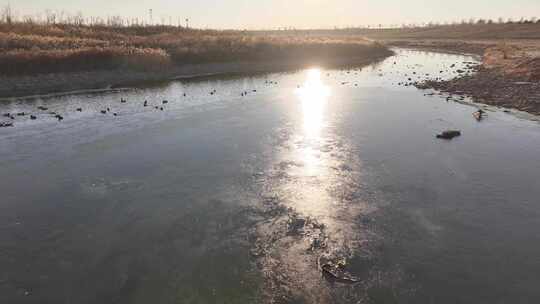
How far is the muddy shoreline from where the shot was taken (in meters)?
33.5

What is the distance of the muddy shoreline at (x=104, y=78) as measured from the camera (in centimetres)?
3350

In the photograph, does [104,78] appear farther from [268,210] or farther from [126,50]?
[268,210]

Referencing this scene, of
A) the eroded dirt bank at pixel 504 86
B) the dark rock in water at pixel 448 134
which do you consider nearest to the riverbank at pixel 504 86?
the eroded dirt bank at pixel 504 86

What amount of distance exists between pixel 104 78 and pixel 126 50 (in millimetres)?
5812

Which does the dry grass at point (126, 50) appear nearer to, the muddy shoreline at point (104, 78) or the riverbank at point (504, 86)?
the muddy shoreline at point (104, 78)

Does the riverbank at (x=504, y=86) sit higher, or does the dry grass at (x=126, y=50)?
the dry grass at (x=126, y=50)

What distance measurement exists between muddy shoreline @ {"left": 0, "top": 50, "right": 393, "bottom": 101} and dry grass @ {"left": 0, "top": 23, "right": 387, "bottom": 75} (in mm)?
993

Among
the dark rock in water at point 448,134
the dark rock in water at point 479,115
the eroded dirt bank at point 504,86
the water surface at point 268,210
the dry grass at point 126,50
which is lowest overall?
the water surface at point 268,210

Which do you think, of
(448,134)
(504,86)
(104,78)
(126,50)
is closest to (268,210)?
(448,134)

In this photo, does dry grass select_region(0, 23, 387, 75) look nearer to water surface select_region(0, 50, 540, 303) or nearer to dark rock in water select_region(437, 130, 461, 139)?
water surface select_region(0, 50, 540, 303)

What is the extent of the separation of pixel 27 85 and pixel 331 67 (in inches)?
1511

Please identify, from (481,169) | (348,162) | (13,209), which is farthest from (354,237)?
(13,209)

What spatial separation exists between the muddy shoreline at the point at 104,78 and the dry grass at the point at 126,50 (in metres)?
0.99

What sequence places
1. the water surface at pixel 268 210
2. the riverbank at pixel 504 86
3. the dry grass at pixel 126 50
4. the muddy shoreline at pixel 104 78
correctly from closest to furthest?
the water surface at pixel 268 210, the riverbank at pixel 504 86, the muddy shoreline at pixel 104 78, the dry grass at pixel 126 50
